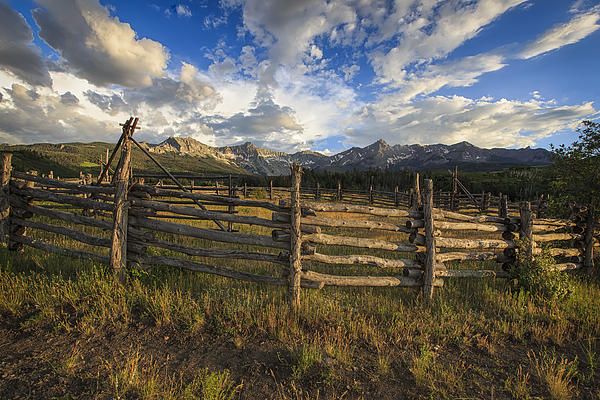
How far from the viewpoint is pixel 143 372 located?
3.17m

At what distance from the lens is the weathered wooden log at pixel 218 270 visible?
508 centimetres

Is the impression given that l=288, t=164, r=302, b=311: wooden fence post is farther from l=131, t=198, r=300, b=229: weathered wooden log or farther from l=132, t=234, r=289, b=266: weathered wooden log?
l=131, t=198, r=300, b=229: weathered wooden log

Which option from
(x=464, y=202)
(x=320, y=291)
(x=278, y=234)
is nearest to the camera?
(x=278, y=234)

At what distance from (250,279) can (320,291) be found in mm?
1362

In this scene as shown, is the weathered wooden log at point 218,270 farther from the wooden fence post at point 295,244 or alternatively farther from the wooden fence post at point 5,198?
the wooden fence post at point 5,198

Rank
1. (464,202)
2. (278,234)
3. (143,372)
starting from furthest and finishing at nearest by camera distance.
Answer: (464,202)
(278,234)
(143,372)

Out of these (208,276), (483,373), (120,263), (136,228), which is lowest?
(483,373)

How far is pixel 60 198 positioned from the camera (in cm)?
649

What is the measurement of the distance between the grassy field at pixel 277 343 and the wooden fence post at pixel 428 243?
0.27m

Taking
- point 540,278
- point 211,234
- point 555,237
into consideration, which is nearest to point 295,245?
point 211,234

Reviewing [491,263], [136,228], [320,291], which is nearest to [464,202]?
[491,263]

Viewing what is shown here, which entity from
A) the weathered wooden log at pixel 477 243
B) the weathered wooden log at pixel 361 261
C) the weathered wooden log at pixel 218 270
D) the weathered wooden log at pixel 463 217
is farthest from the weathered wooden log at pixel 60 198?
the weathered wooden log at pixel 477 243

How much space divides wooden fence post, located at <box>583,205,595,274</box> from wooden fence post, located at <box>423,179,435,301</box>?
492cm

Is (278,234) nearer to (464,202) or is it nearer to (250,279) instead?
(250,279)
